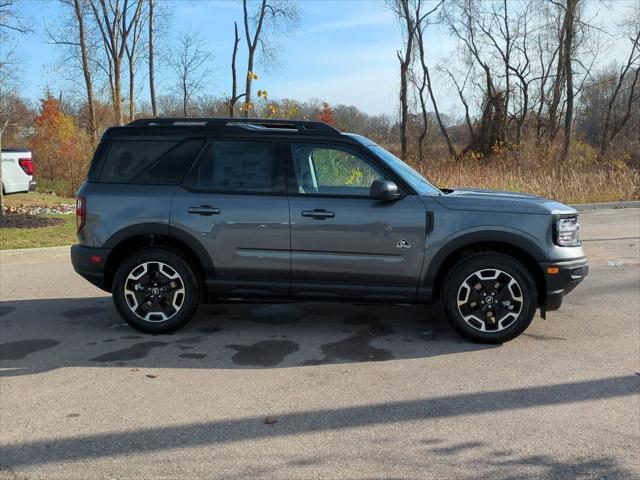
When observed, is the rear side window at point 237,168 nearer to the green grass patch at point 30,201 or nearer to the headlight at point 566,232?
the headlight at point 566,232

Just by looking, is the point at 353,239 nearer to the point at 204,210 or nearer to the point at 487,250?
the point at 487,250

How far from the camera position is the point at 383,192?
15.7 feet

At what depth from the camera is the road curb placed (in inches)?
666

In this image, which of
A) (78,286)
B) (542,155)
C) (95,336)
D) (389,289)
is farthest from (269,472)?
(542,155)

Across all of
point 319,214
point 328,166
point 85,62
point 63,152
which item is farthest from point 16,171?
point 85,62

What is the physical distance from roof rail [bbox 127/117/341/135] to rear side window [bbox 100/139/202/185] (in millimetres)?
200

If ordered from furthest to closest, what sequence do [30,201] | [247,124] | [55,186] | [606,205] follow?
[55,186] → [606,205] → [30,201] → [247,124]

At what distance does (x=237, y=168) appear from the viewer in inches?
204

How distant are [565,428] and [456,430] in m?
0.66

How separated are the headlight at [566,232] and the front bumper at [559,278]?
167 mm

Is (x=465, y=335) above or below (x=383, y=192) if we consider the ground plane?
below

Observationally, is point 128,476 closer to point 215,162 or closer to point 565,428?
point 565,428

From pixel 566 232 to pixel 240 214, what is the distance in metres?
2.88

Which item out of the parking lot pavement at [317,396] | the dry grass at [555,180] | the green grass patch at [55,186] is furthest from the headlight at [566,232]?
the green grass patch at [55,186]
